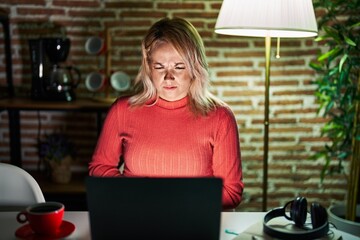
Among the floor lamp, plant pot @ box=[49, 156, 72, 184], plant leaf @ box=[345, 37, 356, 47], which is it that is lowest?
plant pot @ box=[49, 156, 72, 184]

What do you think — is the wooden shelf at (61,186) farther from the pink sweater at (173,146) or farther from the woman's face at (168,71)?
the woman's face at (168,71)

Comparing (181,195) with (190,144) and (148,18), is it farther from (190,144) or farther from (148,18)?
(148,18)

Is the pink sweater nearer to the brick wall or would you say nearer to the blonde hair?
the blonde hair

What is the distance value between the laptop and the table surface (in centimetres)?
31

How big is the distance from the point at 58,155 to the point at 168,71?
1.27m

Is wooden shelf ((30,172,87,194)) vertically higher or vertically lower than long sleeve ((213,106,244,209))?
lower

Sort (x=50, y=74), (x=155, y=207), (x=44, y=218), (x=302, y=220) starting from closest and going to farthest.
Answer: (x=155, y=207) → (x=44, y=218) → (x=302, y=220) → (x=50, y=74)

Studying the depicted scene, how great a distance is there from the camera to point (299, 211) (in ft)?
4.29

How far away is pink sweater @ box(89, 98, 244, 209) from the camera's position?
183 cm

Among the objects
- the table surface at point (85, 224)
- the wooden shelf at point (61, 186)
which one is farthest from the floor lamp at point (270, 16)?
the wooden shelf at point (61, 186)

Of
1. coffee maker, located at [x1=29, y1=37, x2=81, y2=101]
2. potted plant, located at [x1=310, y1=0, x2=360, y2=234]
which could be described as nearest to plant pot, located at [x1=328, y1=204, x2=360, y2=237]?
potted plant, located at [x1=310, y1=0, x2=360, y2=234]

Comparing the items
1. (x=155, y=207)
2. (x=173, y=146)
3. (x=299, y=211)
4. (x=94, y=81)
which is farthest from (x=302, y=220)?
(x=94, y=81)

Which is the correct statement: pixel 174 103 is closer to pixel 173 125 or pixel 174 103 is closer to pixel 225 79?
pixel 173 125

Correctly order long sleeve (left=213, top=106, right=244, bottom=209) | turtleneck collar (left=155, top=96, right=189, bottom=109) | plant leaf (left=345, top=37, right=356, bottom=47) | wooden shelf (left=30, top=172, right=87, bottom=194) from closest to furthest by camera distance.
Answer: long sleeve (left=213, top=106, right=244, bottom=209) → turtleneck collar (left=155, top=96, right=189, bottom=109) → plant leaf (left=345, top=37, right=356, bottom=47) → wooden shelf (left=30, top=172, right=87, bottom=194)
